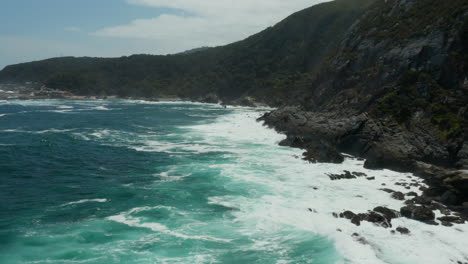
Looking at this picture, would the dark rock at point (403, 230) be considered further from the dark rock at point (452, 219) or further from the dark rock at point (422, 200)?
the dark rock at point (422, 200)

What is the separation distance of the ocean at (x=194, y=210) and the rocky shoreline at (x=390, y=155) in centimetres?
109

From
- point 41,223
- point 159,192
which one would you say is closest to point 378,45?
point 159,192

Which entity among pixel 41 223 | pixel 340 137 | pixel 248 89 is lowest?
pixel 41 223

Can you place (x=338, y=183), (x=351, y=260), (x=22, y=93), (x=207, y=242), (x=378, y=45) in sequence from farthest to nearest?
1. (x=22, y=93)
2. (x=378, y=45)
3. (x=338, y=183)
4. (x=207, y=242)
5. (x=351, y=260)

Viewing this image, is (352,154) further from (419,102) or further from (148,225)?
(148,225)

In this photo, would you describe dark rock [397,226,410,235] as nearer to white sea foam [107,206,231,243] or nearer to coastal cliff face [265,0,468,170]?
white sea foam [107,206,231,243]

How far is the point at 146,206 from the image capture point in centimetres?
2419

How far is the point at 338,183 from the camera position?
2994 centimetres

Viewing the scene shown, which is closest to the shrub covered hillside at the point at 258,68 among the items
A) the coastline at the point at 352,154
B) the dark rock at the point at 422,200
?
the coastline at the point at 352,154

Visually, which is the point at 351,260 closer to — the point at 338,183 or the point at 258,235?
the point at 258,235

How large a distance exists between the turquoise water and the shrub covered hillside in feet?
290

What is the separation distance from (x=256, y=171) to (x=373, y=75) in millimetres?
36471

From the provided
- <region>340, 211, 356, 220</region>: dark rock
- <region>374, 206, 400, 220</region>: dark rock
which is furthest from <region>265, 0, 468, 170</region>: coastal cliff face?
<region>340, 211, 356, 220</region>: dark rock

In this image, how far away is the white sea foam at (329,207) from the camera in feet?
59.9
